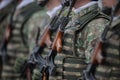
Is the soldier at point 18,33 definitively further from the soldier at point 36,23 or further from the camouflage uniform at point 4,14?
the camouflage uniform at point 4,14

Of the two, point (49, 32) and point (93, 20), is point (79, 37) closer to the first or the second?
point (93, 20)

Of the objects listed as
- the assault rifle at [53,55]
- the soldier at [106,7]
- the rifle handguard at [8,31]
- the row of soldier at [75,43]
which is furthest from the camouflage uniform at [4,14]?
the soldier at [106,7]

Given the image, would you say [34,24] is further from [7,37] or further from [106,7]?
[106,7]

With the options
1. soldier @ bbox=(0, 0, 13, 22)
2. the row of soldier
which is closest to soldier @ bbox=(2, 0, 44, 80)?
the row of soldier

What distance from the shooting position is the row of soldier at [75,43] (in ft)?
20.7

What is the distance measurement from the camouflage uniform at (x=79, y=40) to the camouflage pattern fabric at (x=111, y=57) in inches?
8.6

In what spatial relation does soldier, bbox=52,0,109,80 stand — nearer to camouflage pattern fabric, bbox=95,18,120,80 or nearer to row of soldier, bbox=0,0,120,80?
row of soldier, bbox=0,0,120,80

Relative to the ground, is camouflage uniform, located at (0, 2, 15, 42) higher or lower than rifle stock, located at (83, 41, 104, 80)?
higher

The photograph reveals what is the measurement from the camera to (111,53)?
629cm

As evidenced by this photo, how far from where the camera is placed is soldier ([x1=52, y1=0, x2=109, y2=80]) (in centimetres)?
656

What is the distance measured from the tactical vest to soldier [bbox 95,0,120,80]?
10.8 feet

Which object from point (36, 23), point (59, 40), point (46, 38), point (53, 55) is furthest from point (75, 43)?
point (36, 23)

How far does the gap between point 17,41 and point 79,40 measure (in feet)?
9.98

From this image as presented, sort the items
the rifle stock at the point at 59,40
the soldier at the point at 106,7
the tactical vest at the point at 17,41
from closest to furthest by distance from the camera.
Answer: the soldier at the point at 106,7, the rifle stock at the point at 59,40, the tactical vest at the point at 17,41
